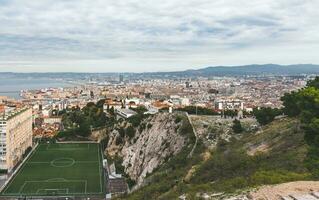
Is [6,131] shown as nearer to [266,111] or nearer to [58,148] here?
[58,148]

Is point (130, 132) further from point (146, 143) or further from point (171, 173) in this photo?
point (171, 173)

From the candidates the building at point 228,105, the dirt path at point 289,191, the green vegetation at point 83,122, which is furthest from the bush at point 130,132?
the building at point 228,105

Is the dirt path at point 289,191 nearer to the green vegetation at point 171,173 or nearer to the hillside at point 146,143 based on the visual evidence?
the green vegetation at point 171,173

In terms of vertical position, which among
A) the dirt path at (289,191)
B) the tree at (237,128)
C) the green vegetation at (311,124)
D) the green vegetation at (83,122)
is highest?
the green vegetation at (311,124)

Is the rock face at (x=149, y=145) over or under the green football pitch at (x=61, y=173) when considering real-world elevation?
over

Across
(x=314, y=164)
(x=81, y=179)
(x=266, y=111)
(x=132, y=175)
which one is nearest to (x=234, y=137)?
(x=266, y=111)

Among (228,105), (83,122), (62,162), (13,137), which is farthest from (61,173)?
(228,105)

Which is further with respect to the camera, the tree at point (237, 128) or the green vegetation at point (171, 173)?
the tree at point (237, 128)

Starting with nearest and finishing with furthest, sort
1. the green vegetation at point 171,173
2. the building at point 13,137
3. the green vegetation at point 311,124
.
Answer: the green vegetation at point 311,124
the green vegetation at point 171,173
the building at point 13,137
